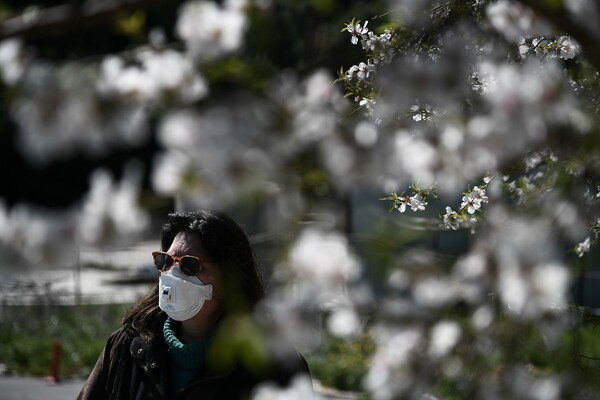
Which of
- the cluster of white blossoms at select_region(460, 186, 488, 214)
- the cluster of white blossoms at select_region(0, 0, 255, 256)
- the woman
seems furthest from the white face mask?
the cluster of white blossoms at select_region(0, 0, 255, 256)

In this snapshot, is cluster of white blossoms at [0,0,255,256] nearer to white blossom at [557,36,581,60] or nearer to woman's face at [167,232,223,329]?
woman's face at [167,232,223,329]

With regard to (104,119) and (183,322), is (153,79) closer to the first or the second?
(104,119)

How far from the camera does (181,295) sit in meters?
3.70

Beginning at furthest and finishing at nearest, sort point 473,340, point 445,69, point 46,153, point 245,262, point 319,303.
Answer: point 245,262 < point 445,69 < point 473,340 < point 319,303 < point 46,153

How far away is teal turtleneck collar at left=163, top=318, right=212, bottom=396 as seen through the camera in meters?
3.60

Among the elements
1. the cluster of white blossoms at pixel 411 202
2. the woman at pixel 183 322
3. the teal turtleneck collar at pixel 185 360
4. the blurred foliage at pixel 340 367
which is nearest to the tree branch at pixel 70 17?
the woman at pixel 183 322

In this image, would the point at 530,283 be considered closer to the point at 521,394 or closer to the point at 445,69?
the point at 521,394

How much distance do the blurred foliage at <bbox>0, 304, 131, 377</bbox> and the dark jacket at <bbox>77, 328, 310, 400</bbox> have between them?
834 centimetres

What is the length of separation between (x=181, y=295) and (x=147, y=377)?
32 cm

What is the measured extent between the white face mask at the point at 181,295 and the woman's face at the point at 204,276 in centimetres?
2

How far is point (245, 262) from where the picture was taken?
3764mm

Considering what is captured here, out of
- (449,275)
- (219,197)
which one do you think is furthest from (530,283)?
(219,197)

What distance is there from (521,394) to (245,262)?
1.92 m

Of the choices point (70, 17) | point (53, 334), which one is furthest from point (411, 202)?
point (53, 334)
